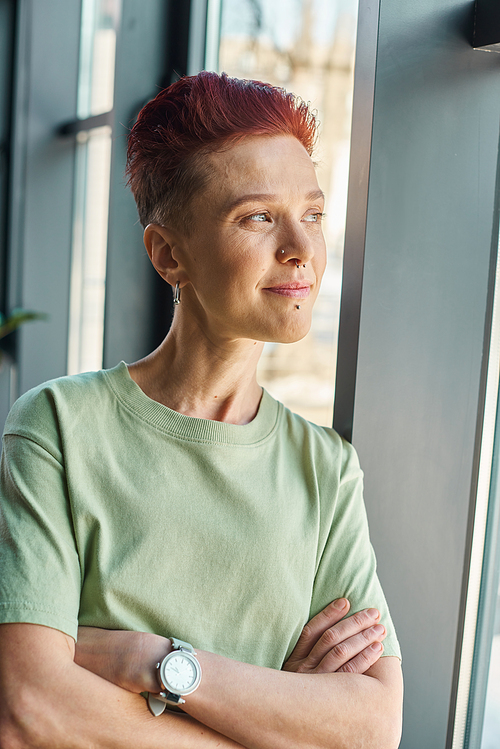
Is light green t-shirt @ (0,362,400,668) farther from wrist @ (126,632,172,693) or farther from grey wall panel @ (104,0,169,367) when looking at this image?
grey wall panel @ (104,0,169,367)

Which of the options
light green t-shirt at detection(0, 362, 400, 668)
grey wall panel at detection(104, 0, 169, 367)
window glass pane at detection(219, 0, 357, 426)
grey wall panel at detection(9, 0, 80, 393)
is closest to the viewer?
light green t-shirt at detection(0, 362, 400, 668)

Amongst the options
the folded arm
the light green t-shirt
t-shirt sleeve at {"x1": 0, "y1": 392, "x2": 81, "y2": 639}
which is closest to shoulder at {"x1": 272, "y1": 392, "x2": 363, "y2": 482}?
the light green t-shirt

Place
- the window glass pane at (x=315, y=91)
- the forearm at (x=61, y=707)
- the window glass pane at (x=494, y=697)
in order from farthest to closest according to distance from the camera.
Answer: the window glass pane at (x=315, y=91)
the window glass pane at (x=494, y=697)
the forearm at (x=61, y=707)

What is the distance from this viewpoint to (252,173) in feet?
4.17

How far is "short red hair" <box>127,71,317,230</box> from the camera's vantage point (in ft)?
4.22

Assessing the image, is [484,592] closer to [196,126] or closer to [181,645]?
[181,645]

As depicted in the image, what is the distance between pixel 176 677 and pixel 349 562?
40cm

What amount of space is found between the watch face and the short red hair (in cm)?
75

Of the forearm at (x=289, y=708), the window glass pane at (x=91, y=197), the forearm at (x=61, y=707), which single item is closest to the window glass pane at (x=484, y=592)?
the forearm at (x=289, y=708)

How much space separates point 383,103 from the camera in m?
1.43

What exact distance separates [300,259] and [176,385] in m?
0.37

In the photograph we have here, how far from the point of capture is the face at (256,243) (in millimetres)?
1259

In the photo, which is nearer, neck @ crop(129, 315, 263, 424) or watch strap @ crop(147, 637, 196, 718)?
watch strap @ crop(147, 637, 196, 718)

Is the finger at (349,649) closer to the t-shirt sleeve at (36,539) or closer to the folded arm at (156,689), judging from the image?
the folded arm at (156,689)
